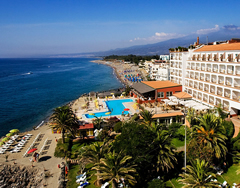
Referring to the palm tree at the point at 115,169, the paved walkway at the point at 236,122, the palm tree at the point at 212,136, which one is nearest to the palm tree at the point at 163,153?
the palm tree at the point at 212,136

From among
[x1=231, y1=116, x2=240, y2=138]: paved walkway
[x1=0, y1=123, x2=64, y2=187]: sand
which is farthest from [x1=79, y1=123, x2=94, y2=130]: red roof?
[x1=231, y1=116, x2=240, y2=138]: paved walkway

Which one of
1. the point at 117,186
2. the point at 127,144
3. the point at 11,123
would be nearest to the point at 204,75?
the point at 127,144

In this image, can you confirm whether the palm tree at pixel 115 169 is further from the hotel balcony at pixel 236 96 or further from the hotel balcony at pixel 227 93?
the hotel balcony at pixel 227 93

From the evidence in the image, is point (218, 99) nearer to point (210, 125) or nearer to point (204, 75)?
point (204, 75)

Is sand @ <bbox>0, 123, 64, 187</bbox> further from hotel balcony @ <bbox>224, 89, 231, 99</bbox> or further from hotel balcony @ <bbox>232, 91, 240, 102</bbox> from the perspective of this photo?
hotel balcony @ <bbox>224, 89, 231, 99</bbox>

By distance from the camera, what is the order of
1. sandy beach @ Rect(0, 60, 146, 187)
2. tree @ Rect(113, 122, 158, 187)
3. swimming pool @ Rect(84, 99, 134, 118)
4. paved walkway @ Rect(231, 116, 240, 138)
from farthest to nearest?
1. swimming pool @ Rect(84, 99, 134, 118)
2. paved walkway @ Rect(231, 116, 240, 138)
3. sandy beach @ Rect(0, 60, 146, 187)
4. tree @ Rect(113, 122, 158, 187)
